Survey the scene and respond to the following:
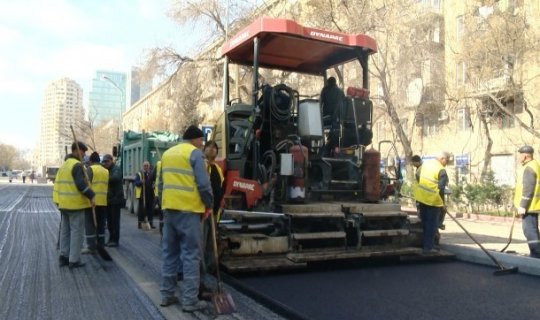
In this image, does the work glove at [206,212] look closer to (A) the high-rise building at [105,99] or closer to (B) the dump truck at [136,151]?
(B) the dump truck at [136,151]

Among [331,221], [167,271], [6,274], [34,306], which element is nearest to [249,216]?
[331,221]

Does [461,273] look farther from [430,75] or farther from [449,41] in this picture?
[449,41]

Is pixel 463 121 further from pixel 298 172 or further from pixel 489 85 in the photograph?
pixel 298 172

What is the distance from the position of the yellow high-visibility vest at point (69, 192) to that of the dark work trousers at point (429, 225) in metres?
5.09

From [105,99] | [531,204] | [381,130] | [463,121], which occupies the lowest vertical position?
[531,204]

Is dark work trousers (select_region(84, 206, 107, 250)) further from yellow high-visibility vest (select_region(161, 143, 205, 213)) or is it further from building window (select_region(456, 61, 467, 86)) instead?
building window (select_region(456, 61, 467, 86))

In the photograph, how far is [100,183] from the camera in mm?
8727

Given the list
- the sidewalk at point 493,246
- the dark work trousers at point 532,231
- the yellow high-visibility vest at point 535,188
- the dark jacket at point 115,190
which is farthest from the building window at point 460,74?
the dark jacket at point 115,190

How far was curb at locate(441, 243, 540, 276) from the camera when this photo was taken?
6.63 meters

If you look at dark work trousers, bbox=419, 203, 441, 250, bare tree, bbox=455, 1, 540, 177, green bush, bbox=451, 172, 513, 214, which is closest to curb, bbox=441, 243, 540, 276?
dark work trousers, bbox=419, 203, 441, 250

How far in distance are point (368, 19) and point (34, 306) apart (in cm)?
1780

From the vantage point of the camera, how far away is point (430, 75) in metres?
24.0

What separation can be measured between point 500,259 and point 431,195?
4.34 ft

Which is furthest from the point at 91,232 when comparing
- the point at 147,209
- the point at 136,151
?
the point at 136,151
